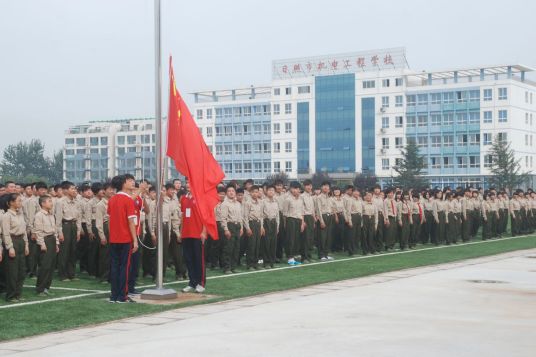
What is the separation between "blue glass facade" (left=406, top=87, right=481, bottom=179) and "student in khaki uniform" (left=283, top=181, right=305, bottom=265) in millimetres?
52787

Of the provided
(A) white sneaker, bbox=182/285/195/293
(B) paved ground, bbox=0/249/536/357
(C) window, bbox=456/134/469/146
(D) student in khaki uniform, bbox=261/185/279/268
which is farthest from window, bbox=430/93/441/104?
(A) white sneaker, bbox=182/285/195/293

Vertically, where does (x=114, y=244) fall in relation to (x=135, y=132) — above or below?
below

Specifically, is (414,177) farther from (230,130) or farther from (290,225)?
(290,225)

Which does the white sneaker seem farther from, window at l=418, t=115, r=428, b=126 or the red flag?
window at l=418, t=115, r=428, b=126

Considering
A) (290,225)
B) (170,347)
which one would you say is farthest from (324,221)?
(170,347)

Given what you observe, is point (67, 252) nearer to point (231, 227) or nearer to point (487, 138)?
point (231, 227)

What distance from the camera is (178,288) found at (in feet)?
36.9

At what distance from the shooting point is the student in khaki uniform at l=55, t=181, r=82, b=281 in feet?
41.0

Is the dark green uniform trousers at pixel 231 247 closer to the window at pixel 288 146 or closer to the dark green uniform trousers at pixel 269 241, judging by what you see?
the dark green uniform trousers at pixel 269 241

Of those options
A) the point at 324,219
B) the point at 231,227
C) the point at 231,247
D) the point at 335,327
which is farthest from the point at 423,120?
the point at 335,327

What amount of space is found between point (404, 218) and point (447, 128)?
49.9 metres

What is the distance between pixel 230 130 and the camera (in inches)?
3137

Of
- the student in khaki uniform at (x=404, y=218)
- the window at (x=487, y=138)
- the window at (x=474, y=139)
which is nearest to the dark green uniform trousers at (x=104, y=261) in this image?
the student in khaki uniform at (x=404, y=218)

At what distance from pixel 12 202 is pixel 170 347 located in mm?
4307
